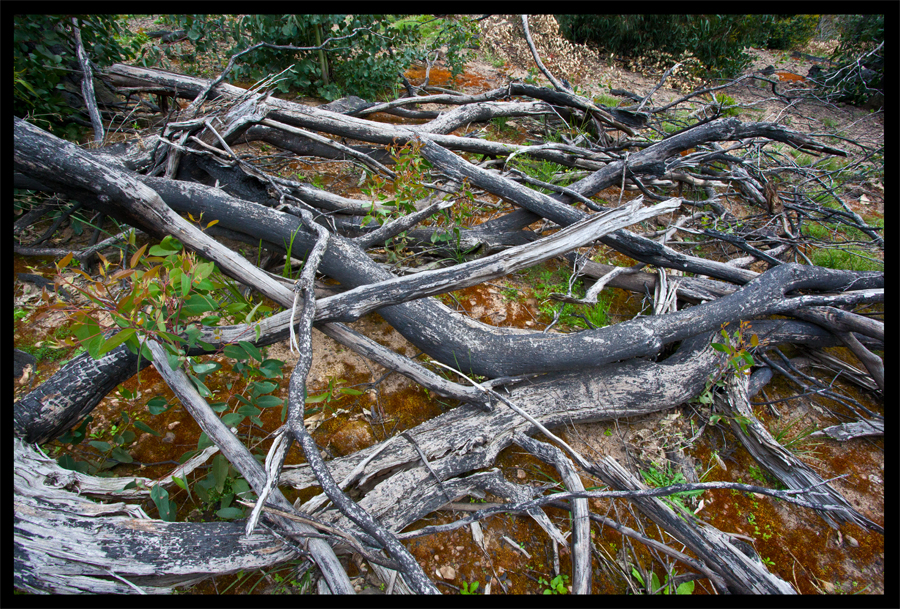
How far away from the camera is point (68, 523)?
4.77 ft

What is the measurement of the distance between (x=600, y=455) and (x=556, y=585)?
2.03ft

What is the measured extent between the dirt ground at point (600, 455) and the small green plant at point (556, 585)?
19 mm

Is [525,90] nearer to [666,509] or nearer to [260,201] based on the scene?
[260,201]

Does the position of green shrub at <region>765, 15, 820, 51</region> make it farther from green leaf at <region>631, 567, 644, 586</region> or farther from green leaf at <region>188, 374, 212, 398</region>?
green leaf at <region>188, 374, 212, 398</region>

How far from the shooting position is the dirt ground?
1692mm

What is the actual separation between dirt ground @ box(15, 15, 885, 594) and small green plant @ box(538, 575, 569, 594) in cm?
2

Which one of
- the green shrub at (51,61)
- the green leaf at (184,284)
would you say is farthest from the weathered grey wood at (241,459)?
the green shrub at (51,61)

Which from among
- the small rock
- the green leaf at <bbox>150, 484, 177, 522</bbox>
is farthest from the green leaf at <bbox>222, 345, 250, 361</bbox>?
the small rock

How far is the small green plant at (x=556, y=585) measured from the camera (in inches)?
63.2

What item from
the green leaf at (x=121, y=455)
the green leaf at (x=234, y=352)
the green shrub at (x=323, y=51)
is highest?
the green shrub at (x=323, y=51)

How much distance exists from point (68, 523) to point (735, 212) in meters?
4.89

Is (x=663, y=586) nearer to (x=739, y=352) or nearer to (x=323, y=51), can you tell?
(x=739, y=352)

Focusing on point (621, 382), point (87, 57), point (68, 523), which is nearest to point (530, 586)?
point (621, 382)

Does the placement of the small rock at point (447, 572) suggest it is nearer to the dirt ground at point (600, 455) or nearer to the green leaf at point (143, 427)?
the dirt ground at point (600, 455)
